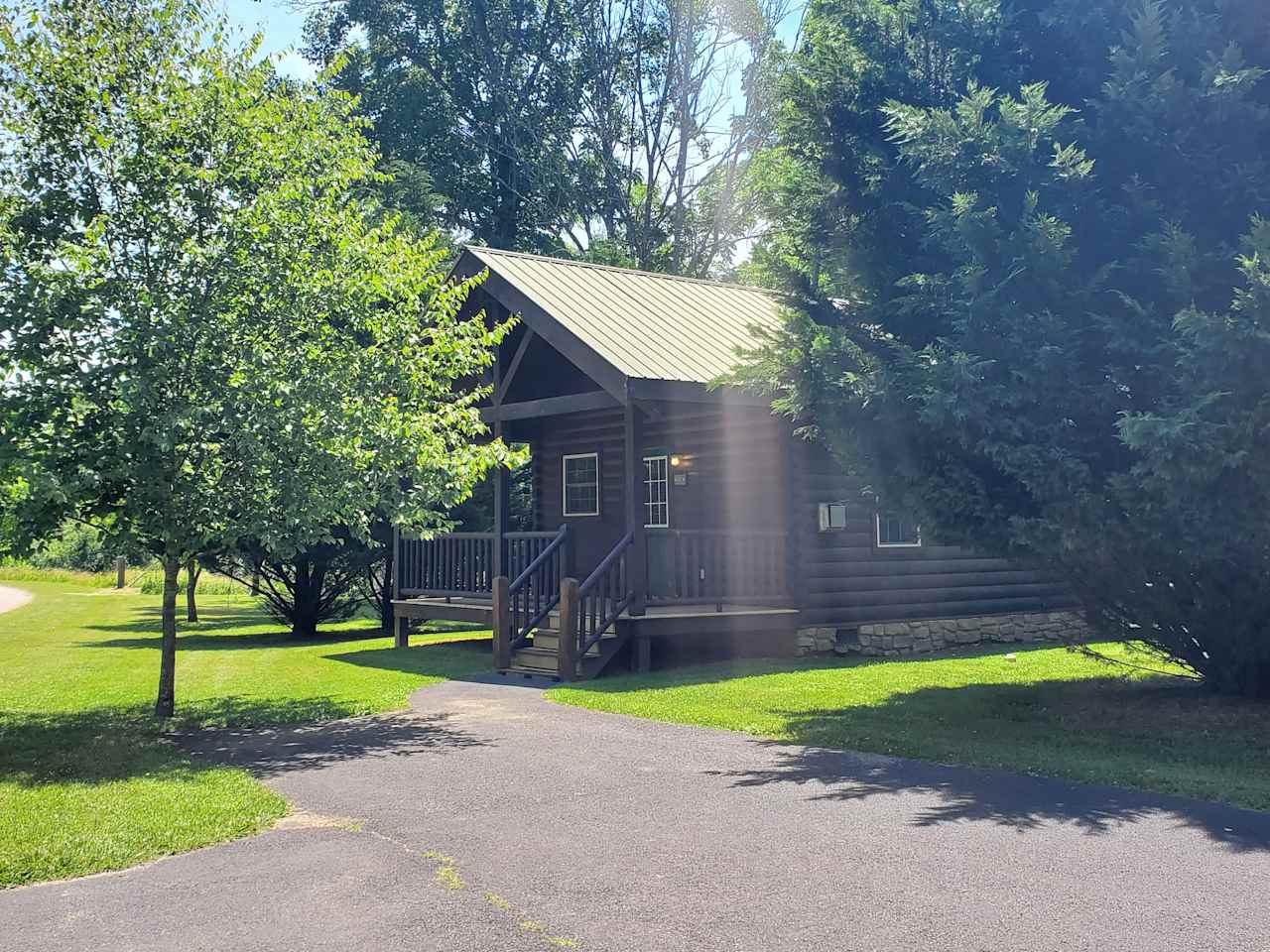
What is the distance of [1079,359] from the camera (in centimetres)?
955

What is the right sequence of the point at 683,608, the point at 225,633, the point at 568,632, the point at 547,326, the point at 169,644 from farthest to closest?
the point at 225,633, the point at 683,608, the point at 547,326, the point at 568,632, the point at 169,644

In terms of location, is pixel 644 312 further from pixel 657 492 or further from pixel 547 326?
pixel 657 492

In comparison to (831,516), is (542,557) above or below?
below

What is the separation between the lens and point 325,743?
1008 centimetres

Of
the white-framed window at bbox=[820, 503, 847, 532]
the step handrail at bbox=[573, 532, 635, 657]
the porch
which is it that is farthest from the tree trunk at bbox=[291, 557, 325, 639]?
the white-framed window at bbox=[820, 503, 847, 532]

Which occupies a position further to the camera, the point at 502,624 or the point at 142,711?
the point at 502,624

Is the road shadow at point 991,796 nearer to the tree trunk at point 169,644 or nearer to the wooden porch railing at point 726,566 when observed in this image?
the wooden porch railing at point 726,566

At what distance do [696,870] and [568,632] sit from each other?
7863mm

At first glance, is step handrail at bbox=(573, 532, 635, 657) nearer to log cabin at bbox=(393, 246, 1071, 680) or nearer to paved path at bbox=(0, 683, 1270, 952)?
log cabin at bbox=(393, 246, 1071, 680)

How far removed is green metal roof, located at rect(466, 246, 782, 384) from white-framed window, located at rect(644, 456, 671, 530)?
221 cm

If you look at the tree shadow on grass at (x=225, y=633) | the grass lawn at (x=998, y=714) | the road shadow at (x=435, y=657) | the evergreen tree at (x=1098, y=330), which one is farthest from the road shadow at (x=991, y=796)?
the tree shadow on grass at (x=225, y=633)

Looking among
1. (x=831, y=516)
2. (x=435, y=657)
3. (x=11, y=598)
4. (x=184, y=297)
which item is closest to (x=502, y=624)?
(x=435, y=657)

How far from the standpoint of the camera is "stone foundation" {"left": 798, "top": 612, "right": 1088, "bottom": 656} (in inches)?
650

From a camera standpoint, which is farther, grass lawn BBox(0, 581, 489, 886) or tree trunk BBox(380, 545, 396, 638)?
tree trunk BBox(380, 545, 396, 638)
